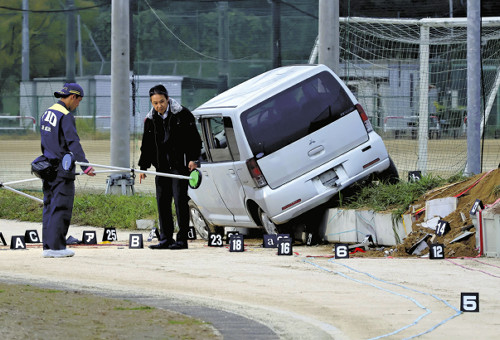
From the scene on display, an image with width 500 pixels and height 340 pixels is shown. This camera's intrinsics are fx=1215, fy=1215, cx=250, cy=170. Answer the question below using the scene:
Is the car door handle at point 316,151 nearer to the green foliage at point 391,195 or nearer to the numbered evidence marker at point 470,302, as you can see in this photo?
the green foliage at point 391,195

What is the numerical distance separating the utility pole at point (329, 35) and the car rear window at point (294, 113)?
3764 mm

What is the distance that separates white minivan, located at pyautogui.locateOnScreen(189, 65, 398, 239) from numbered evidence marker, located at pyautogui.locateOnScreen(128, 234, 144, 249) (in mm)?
1303

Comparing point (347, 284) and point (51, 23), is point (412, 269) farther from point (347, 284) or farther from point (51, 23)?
point (51, 23)

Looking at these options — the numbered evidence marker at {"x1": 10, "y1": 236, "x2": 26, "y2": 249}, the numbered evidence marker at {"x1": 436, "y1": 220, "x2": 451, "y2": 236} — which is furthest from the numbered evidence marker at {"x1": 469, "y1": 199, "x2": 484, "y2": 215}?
the numbered evidence marker at {"x1": 10, "y1": 236, "x2": 26, "y2": 249}

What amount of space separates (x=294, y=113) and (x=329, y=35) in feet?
14.3

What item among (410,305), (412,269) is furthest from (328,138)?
(410,305)

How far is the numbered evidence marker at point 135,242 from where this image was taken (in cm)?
Result: 1469

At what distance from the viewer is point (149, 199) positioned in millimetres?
19953

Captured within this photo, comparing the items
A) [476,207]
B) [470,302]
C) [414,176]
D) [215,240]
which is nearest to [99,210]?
[215,240]

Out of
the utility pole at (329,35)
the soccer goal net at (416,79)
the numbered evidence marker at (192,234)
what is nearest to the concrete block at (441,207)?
the numbered evidence marker at (192,234)

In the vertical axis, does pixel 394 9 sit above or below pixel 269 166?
above

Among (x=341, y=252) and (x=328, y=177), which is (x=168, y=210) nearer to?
(x=328, y=177)

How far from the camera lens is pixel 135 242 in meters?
14.7

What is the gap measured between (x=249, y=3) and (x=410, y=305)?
48.8 ft
